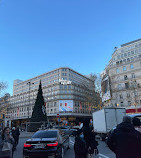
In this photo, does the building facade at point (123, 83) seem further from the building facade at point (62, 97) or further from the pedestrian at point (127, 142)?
the pedestrian at point (127, 142)

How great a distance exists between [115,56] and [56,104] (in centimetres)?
3574

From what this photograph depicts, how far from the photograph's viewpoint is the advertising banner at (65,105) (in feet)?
220

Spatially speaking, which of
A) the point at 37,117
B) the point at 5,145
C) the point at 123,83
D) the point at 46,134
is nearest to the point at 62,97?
the point at 123,83

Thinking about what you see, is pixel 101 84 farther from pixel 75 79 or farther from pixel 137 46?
pixel 75 79

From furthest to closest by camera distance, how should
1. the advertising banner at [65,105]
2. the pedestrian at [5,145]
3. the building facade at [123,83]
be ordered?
1. the advertising banner at [65,105]
2. the building facade at [123,83]
3. the pedestrian at [5,145]

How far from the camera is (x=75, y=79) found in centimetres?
8244

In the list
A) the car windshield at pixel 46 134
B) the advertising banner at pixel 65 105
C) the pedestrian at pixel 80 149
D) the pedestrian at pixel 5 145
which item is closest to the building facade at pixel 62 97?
the advertising banner at pixel 65 105

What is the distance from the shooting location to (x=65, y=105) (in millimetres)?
68375

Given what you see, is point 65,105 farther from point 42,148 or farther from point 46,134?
point 42,148

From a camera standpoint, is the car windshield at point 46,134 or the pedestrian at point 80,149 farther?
the car windshield at point 46,134

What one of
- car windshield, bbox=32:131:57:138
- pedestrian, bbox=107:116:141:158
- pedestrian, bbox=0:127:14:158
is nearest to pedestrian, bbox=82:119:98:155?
car windshield, bbox=32:131:57:138

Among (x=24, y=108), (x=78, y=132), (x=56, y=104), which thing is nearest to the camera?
(x=78, y=132)

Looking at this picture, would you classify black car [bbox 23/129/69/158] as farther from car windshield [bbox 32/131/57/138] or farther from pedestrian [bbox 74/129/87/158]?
pedestrian [bbox 74/129/87/158]

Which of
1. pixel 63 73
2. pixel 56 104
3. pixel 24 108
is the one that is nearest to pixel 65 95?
pixel 56 104
